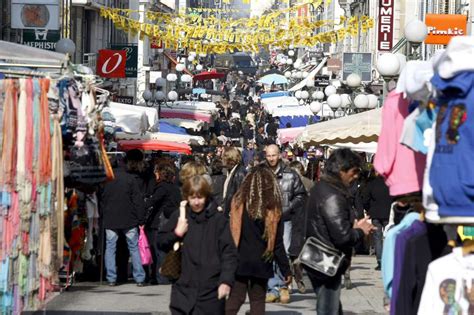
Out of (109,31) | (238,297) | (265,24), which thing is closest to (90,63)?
(109,31)

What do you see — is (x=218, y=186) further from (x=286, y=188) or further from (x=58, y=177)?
(x=58, y=177)

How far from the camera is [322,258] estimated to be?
34.4 ft

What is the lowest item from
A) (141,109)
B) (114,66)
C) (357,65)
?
(141,109)

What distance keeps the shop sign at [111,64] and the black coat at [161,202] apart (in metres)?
21.8

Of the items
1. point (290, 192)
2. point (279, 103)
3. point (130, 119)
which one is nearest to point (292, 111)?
point (279, 103)

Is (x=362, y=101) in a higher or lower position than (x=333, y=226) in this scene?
higher

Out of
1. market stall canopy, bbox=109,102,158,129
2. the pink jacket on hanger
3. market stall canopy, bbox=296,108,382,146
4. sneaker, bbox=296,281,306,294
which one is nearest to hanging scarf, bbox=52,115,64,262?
the pink jacket on hanger

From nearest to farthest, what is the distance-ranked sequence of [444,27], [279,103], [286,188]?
[286,188] < [444,27] < [279,103]

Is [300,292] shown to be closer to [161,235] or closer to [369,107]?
[161,235]

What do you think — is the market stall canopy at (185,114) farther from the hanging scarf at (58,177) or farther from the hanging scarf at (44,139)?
the hanging scarf at (44,139)

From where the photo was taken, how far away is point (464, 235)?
23.5 feet

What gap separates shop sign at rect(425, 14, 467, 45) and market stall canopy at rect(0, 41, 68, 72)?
50.9ft

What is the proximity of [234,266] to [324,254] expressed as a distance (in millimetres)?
1066

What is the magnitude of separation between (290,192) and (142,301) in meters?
A: 2.17
